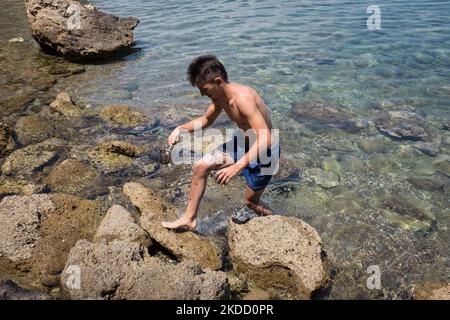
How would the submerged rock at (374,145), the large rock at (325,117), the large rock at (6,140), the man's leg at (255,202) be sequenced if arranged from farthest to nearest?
the large rock at (325,117) → the submerged rock at (374,145) → the large rock at (6,140) → the man's leg at (255,202)

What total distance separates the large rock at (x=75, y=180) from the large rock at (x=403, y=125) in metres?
5.45

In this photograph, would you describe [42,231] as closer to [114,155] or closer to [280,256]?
[114,155]

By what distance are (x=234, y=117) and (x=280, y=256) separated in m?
1.75

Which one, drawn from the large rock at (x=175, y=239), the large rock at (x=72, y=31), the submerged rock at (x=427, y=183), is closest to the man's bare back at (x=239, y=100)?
the large rock at (x=175, y=239)

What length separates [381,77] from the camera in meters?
9.94

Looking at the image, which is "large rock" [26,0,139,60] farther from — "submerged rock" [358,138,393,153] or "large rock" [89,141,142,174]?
"submerged rock" [358,138,393,153]

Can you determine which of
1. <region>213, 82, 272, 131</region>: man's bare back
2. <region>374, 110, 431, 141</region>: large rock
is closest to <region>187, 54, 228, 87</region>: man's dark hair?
<region>213, 82, 272, 131</region>: man's bare back

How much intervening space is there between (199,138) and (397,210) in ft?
12.3

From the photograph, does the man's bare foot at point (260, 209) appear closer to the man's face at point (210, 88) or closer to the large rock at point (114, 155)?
the man's face at point (210, 88)

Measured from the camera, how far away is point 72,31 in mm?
11867

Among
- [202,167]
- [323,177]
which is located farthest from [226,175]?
[323,177]

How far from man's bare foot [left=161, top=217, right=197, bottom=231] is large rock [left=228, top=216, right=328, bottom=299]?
0.54 meters

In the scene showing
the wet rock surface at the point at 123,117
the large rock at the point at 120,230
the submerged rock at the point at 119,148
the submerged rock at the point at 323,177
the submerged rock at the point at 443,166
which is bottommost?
the submerged rock at the point at 443,166

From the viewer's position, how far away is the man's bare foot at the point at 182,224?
4672 millimetres
